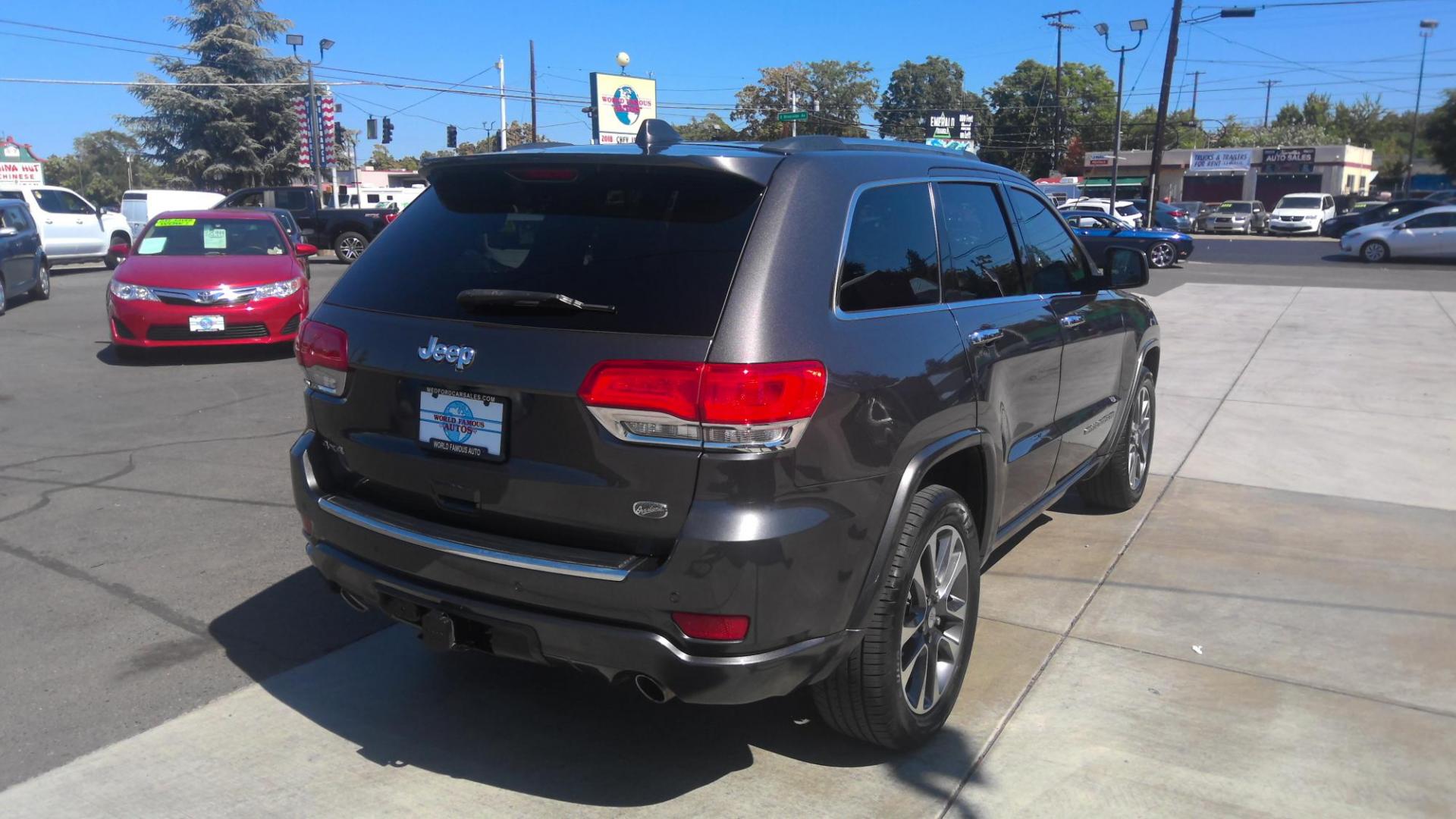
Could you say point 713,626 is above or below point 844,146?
below

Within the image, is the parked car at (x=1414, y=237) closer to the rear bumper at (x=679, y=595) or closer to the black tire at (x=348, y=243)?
the black tire at (x=348, y=243)

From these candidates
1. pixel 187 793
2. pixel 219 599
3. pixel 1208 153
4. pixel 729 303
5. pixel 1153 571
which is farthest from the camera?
pixel 1208 153

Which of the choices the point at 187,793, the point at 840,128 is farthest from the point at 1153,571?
the point at 840,128

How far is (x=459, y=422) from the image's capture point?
3012 millimetres

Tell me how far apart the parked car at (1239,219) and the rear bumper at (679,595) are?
5198 centimetres

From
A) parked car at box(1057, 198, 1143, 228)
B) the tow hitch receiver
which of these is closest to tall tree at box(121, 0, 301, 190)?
parked car at box(1057, 198, 1143, 228)

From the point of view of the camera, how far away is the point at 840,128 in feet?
184

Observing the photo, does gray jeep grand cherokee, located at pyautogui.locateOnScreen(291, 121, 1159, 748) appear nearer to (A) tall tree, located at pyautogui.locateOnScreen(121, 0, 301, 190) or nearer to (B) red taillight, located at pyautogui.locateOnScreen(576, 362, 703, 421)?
(B) red taillight, located at pyautogui.locateOnScreen(576, 362, 703, 421)

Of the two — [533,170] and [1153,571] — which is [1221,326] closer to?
[1153,571]

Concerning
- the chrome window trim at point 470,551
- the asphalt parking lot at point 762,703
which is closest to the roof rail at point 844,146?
the chrome window trim at point 470,551

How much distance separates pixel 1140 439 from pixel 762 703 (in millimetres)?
3332

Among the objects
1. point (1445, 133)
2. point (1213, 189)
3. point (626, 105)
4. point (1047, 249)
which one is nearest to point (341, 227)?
point (626, 105)

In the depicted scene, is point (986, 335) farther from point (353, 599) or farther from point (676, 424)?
point (353, 599)

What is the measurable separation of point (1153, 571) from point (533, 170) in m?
3.43
